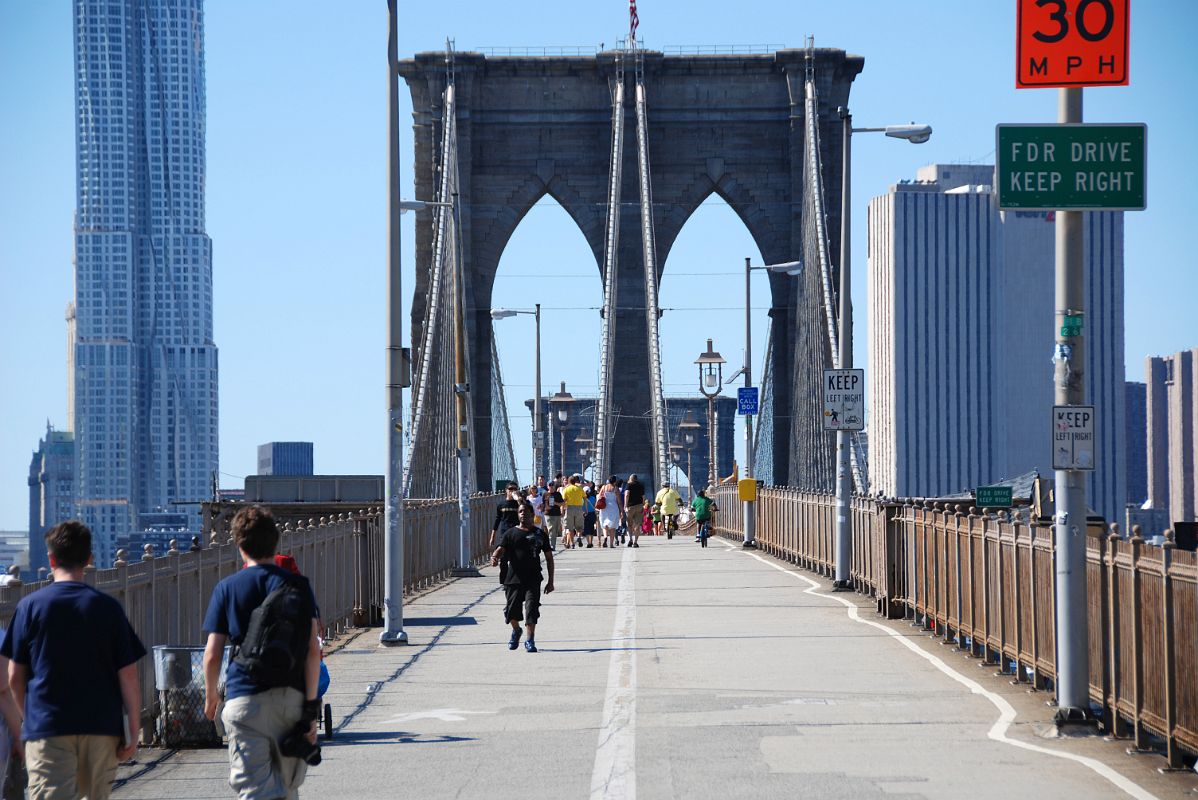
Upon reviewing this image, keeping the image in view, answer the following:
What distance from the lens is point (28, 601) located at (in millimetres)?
7891

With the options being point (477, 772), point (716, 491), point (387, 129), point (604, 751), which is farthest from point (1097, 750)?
point (716, 491)

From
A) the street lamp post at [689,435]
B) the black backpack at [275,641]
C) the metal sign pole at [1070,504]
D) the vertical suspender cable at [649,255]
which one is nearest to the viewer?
the black backpack at [275,641]

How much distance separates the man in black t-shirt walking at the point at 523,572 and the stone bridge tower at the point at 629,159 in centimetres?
6092

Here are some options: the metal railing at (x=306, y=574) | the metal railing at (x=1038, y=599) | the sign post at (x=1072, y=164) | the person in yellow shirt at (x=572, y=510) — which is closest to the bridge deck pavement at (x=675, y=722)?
the metal railing at (x=1038, y=599)

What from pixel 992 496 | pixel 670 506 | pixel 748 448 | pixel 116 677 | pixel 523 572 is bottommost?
pixel 670 506

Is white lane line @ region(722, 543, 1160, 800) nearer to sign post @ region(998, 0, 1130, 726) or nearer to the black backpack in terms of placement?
sign post @ region(998, 0, 1130, 726)

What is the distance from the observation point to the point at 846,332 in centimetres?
2867

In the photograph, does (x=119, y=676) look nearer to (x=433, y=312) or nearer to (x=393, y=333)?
(x=393, y=333)

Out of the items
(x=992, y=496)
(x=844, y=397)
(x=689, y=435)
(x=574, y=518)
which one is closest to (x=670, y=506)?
(x=574, y=518)

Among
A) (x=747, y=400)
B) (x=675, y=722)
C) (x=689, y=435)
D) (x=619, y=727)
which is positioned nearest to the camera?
(x=619, y=727)

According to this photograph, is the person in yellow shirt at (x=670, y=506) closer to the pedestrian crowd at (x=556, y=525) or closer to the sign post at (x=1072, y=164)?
the pedestrian crowd at (x=556, y=525)

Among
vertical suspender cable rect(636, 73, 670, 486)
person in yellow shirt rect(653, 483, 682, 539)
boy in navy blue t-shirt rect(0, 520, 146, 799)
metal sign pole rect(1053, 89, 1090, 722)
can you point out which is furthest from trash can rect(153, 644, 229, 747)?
vertical suspender cable rect(636, 73, 670, 486)

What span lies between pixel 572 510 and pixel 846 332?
19.1 m

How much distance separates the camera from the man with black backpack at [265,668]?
7.91 metres
